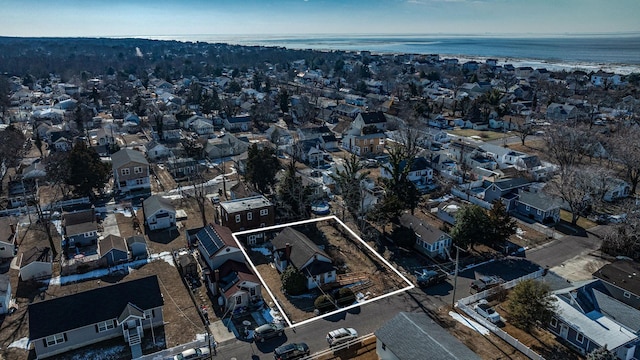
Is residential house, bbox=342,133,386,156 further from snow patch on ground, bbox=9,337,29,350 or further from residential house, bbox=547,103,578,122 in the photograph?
snow patch on ground, bbox=9,337,29,350

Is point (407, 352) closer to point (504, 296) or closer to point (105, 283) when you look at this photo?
point (504, 296)

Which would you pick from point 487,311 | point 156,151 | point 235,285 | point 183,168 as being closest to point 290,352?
point 235,285

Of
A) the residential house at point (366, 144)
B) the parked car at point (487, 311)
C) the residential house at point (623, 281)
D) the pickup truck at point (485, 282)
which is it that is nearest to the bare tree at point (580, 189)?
the residential house at point (623, 281)

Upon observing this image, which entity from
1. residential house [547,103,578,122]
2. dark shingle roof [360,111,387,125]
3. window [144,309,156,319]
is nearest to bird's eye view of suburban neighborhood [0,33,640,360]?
window [144,309,156,319]

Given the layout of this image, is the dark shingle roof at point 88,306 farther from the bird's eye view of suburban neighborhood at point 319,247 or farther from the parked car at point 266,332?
the parked car at point 266,332

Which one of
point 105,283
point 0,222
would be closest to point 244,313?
point 105,283
